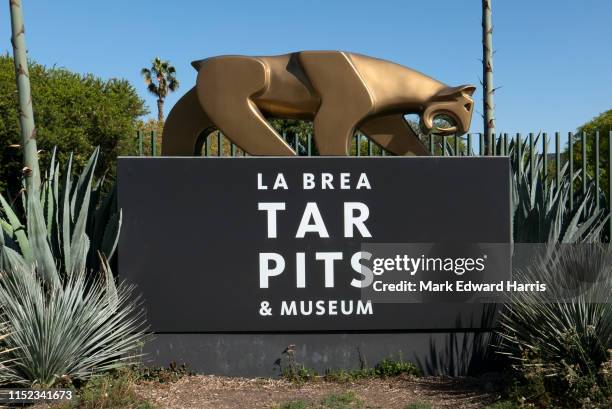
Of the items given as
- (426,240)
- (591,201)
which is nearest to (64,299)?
(426,240)

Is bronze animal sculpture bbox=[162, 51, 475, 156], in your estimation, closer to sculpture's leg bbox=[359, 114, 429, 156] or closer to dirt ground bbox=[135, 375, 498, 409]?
sculpture's leg bbox=[359, 114, 429, 156]

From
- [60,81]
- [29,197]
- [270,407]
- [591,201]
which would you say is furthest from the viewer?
[60,81]

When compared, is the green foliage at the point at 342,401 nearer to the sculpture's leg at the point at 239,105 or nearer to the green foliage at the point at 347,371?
the green foliage at the point at 347,371

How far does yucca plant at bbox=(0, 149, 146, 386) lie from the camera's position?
18.2 feet

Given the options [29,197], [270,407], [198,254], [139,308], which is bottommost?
[270,407]

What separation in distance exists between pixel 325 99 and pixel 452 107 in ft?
4.36

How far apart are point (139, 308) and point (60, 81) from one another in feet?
70.2

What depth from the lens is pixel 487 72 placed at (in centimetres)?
862

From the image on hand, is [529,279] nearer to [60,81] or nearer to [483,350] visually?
[483,350]

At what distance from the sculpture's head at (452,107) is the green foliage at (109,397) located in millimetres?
3839

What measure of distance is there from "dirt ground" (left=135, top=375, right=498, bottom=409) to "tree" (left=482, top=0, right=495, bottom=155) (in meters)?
3.61

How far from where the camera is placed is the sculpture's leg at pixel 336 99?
263 inches

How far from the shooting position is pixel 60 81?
1001 inches

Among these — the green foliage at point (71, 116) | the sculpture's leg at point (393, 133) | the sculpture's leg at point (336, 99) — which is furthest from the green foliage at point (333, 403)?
the green foliage at point (71, 116)
